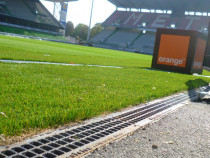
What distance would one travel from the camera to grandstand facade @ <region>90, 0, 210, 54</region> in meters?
57.3

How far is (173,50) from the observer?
15.4m

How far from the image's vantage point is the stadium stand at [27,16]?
54.1m

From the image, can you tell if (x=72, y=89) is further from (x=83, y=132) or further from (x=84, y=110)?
(x=83, y=132)

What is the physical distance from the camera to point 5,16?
174ft

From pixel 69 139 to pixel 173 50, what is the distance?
13.8m

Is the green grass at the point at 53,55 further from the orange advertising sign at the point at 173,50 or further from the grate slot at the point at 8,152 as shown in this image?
the grate slot at the point at 8,152

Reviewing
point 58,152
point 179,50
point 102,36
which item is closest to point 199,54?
point 179,50

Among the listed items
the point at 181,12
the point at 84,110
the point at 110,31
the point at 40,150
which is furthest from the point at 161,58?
the point at 110,31

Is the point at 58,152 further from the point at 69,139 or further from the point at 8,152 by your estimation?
the point at 8,152

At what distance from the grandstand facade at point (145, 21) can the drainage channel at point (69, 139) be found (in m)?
54.3

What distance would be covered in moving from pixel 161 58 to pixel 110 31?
57.5 meters

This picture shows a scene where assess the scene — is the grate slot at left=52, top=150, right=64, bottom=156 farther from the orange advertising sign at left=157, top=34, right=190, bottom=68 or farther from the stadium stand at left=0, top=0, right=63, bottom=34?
the stadium stand at left=0, top=0, right=63, bottom=34

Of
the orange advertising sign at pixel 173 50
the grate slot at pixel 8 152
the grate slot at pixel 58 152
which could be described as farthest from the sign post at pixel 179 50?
the grate slot at pixel 8 152

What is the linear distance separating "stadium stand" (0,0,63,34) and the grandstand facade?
12.9 metres
